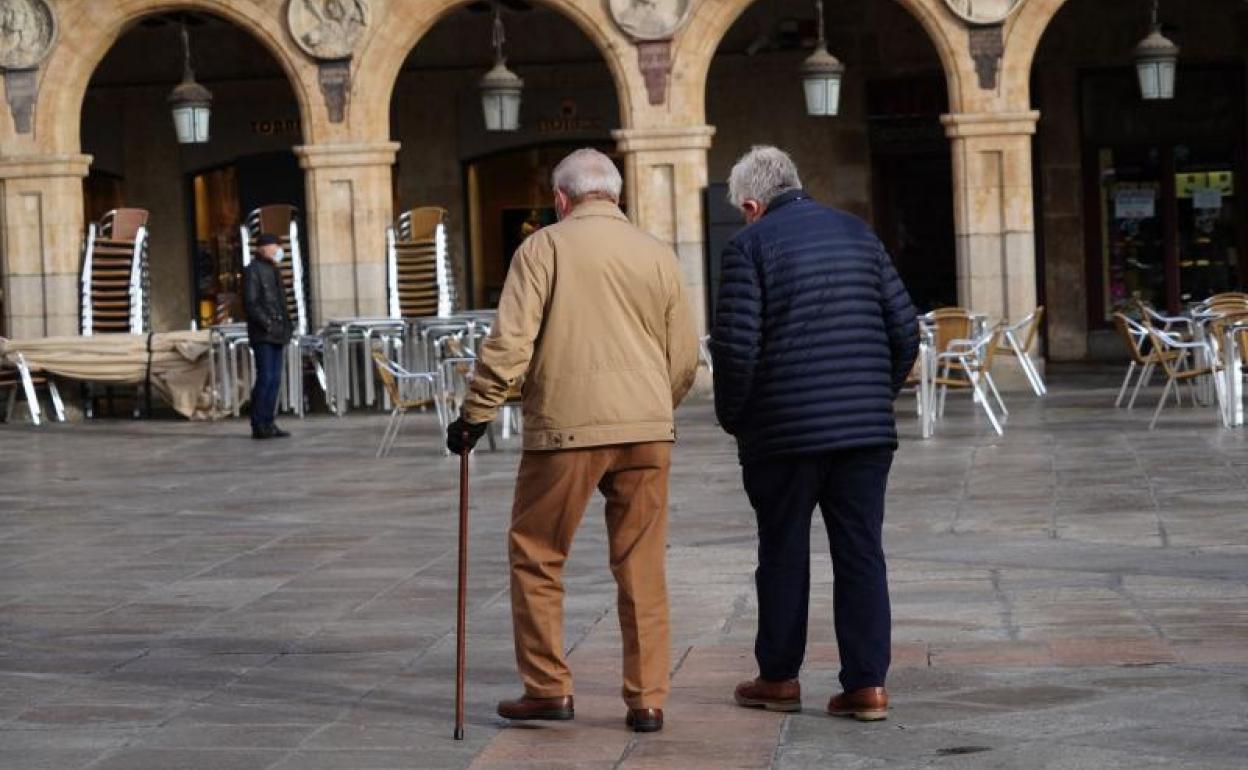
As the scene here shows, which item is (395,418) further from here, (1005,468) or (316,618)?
(316,618)

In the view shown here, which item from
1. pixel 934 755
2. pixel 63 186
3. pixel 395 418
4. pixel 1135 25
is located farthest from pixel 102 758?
pixel 1135 25

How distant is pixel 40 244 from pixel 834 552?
56.2 feet

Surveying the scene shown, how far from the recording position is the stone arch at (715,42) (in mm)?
21828

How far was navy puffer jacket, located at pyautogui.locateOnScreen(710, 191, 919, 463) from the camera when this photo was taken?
276 inches

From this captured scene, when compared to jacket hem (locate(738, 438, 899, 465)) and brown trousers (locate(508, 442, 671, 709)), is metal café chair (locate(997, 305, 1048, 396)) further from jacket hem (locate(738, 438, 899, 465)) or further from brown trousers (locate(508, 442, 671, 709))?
brown trousers (locate(508, 442, 671, 709))

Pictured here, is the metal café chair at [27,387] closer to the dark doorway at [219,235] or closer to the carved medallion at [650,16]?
the dark doorway at [219,235]

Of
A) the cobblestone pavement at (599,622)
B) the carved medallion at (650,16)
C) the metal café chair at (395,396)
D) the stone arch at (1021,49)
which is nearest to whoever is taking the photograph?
the cobblestone pavement at (599,622)

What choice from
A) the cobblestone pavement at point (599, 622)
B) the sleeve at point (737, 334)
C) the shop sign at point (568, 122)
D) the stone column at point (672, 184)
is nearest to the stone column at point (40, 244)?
the shop sign at point (568, 122)

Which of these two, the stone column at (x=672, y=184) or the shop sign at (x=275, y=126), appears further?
the shop sign at (x=275, y=126)

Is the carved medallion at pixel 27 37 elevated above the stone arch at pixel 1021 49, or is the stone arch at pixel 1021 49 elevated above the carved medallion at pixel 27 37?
the carved medallion at pixel 27 37

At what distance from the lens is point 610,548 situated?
7086 millimetres

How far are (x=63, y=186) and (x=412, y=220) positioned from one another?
10.7 ft

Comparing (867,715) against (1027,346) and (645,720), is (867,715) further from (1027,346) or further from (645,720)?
(1027,346)

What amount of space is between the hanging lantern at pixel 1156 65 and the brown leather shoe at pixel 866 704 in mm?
15713
